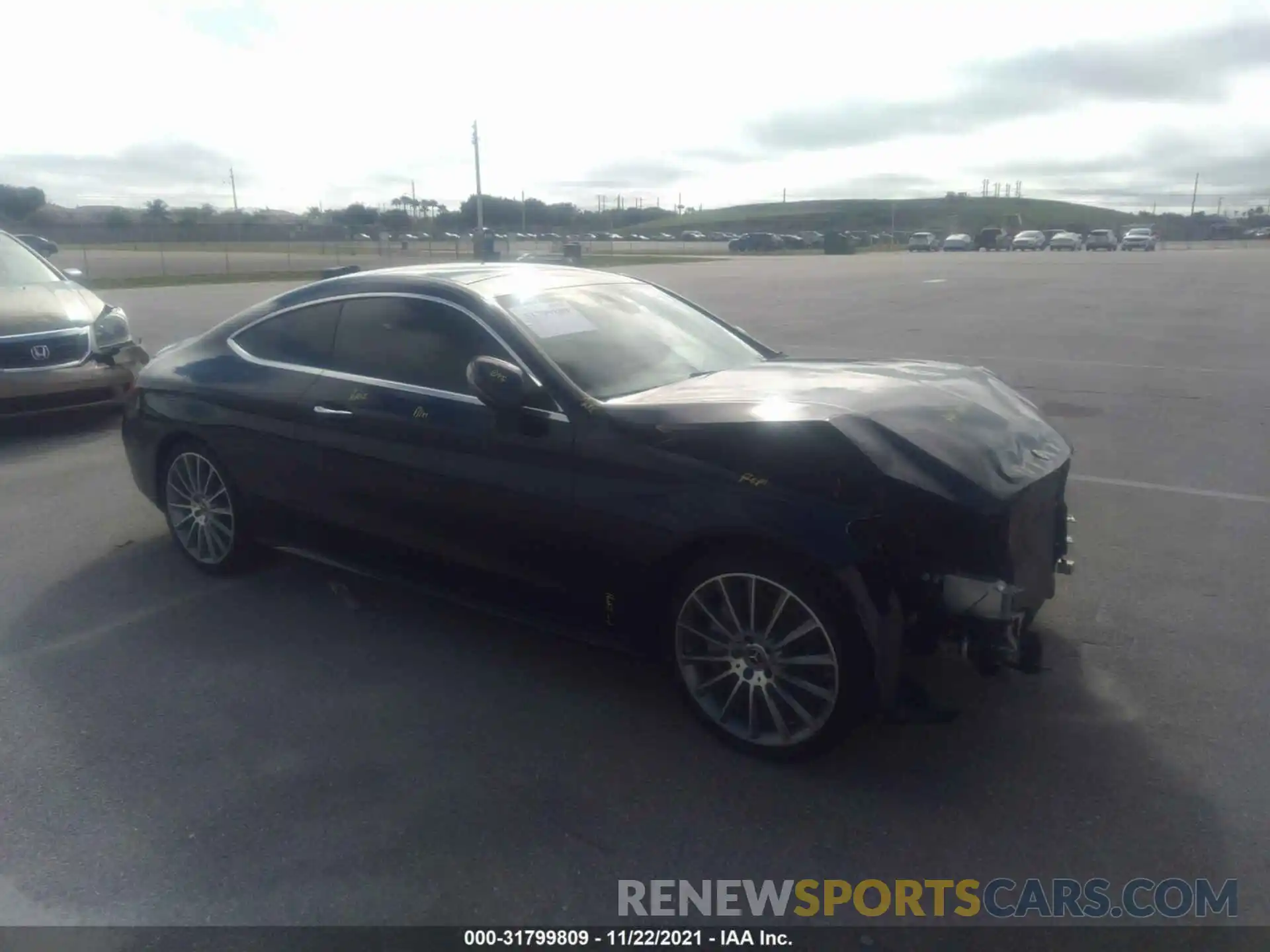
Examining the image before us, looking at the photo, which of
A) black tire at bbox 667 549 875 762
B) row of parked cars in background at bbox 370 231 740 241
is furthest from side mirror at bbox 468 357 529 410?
row of parked cars in background at bbox 370 231 740 241

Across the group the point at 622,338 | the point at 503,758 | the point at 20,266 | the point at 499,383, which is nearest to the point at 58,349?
the point at 20,266

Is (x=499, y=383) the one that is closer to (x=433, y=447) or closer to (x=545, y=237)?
(x=433, y=447)

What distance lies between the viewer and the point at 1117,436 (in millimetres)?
8336

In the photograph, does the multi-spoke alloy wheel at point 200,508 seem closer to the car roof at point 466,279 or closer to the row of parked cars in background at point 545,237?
the car roof at point 466,279

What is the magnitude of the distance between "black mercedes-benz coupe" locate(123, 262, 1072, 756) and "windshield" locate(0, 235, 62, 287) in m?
5.38

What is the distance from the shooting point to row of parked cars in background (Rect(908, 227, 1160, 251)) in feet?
221

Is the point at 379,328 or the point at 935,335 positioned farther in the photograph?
the point at 935,335

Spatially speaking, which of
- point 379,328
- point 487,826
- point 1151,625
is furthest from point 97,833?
point 1151,625

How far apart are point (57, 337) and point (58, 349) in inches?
4.4

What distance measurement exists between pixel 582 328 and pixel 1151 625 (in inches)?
112

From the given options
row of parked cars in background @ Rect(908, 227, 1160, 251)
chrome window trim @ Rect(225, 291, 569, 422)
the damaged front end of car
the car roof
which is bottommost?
row of parked cars in background @ Rect(908, 227, 1160, 251)

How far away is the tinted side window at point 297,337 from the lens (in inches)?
193

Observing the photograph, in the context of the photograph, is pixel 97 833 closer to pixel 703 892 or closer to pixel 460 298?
pixel 703 892

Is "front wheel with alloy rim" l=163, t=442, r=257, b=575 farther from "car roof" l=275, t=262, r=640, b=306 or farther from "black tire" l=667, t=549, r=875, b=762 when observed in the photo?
"black tire" l=667, t=549, r=875, b=762
